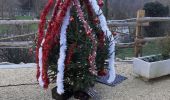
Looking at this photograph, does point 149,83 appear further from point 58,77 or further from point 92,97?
point 58,77

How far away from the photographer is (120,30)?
7641 mm

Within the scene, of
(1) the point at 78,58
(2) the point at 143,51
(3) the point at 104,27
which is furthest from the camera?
(2) the point at 143,51

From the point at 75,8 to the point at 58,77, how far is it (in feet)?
2.70

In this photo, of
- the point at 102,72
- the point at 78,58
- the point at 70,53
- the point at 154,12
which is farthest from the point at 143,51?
the point at 154,12

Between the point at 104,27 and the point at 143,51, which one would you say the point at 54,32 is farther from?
the point at 143,51

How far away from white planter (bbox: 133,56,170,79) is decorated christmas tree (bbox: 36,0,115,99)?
34.1 inches

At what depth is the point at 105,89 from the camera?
16.3ft

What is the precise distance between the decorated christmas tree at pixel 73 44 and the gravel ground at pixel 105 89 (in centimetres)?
47

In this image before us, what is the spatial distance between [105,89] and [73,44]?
1131 mm

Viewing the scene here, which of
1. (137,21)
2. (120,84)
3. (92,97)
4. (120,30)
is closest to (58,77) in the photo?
(92,97)

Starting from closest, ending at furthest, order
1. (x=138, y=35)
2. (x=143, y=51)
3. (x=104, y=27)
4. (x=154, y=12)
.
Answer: (x=104, y=27), (x=138, y=35), (x=143, y=51), (x=154, y=12)

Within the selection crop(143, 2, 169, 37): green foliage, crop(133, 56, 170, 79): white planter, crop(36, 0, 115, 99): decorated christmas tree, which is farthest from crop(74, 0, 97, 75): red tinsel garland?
crop(143, 2, 169, 37): green foliage

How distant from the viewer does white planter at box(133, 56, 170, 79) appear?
16.6 feet

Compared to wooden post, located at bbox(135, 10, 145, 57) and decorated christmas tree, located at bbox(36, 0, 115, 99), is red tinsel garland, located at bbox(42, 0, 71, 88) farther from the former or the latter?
wooden post, located at bbox(135, 10, 145, 57)
